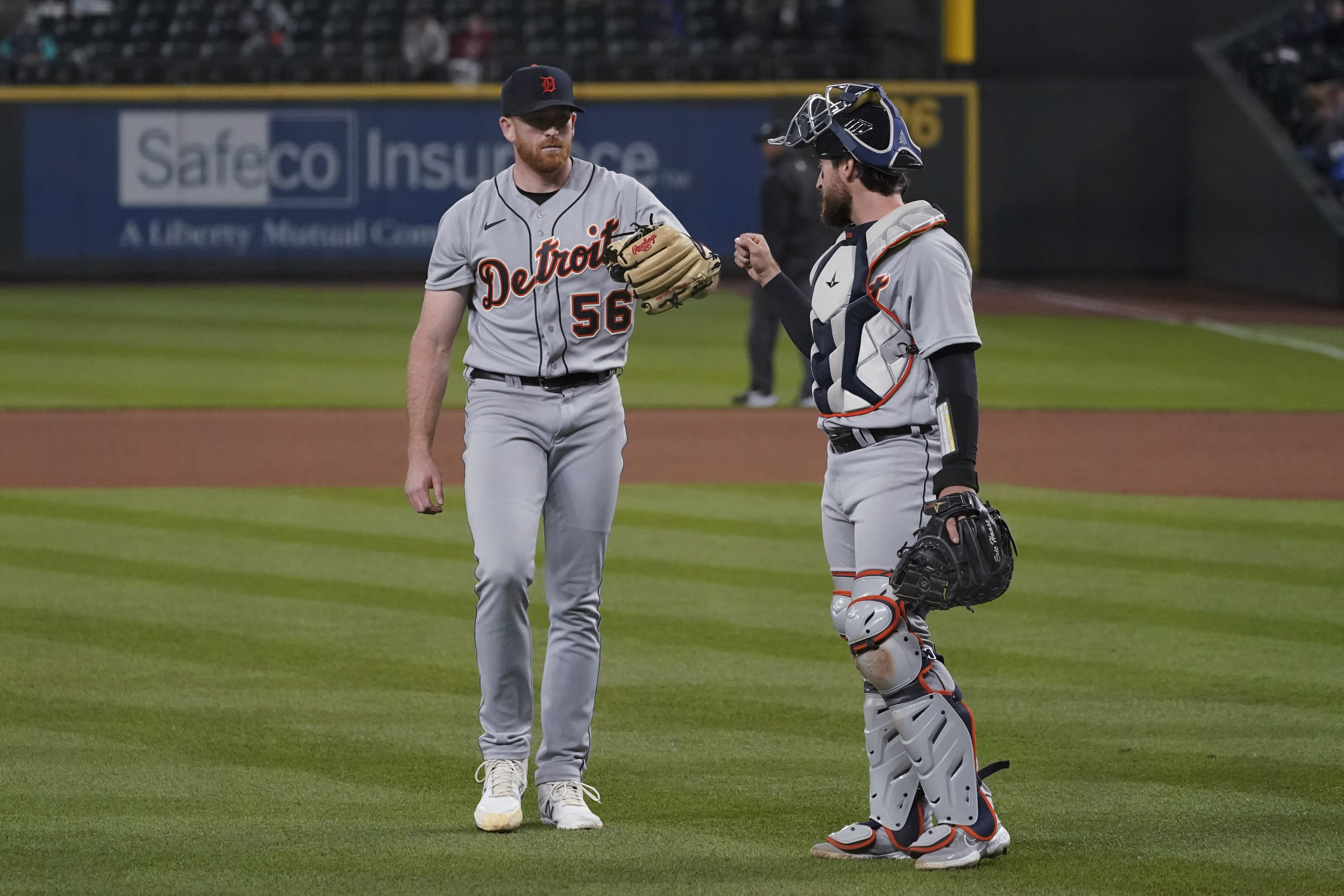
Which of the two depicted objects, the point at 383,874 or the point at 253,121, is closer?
the point at 383,874

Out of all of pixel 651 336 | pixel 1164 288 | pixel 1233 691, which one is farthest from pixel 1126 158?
pixel 1233 691

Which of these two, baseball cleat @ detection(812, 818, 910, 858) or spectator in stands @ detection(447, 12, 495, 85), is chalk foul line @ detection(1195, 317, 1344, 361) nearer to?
spectator in stands @ detection(447, 12, 495, 85)

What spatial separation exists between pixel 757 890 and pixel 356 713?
89.0 inches

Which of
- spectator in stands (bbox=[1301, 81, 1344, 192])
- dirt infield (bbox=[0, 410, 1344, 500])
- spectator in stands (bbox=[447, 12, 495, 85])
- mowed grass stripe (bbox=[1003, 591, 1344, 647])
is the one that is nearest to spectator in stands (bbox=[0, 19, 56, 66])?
spectator in stands (bbox=[447, 12, 495, 85])

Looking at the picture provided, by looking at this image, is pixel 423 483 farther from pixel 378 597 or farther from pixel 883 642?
pixel 378 597

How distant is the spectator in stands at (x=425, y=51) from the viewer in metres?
27.1

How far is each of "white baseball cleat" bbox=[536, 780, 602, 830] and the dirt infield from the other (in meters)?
6.52

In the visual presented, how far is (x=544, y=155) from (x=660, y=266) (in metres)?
0.47

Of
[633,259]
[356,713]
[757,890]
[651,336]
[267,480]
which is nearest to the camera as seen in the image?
[757,890]

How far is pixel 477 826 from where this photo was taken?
480 cm

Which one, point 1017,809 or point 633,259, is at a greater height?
point 633,259

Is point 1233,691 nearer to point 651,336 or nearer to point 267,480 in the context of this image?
point 267,480

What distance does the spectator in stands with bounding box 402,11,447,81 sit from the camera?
27125 mm

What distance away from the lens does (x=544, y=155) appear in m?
4.82
